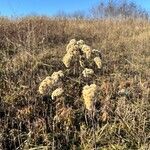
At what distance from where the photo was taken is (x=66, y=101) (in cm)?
576

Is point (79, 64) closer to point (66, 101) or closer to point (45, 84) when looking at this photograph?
point (66, 101)

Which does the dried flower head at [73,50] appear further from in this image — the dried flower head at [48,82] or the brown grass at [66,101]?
the brown grass at [66,101]

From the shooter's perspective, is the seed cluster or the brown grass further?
the brown grass

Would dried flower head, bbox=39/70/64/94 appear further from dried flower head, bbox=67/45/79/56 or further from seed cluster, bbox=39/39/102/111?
dried flower head, bbox=67/45/79/56

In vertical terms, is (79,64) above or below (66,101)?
above

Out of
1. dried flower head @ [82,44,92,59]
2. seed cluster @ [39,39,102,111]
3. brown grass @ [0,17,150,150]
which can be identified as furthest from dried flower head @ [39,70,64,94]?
dried flower head @ [82,44,92,59]

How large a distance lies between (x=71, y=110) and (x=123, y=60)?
2.19 metres

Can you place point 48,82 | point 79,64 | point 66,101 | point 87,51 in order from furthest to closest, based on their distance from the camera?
point 79,64 < point 66,101 < point 87,51 < point 48,82

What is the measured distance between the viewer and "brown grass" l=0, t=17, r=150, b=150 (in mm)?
5184

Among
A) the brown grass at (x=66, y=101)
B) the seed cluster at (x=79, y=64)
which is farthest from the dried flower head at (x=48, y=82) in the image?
the brown grass at (x=66, y=101)

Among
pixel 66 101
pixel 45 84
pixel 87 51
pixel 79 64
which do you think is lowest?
pixel 66 101

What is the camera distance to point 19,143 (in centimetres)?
502

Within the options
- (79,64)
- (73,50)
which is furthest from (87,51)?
(79,64)

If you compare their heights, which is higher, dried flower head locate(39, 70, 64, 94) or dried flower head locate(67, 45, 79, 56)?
dried flower head locate(67, 45, 79, 56)
